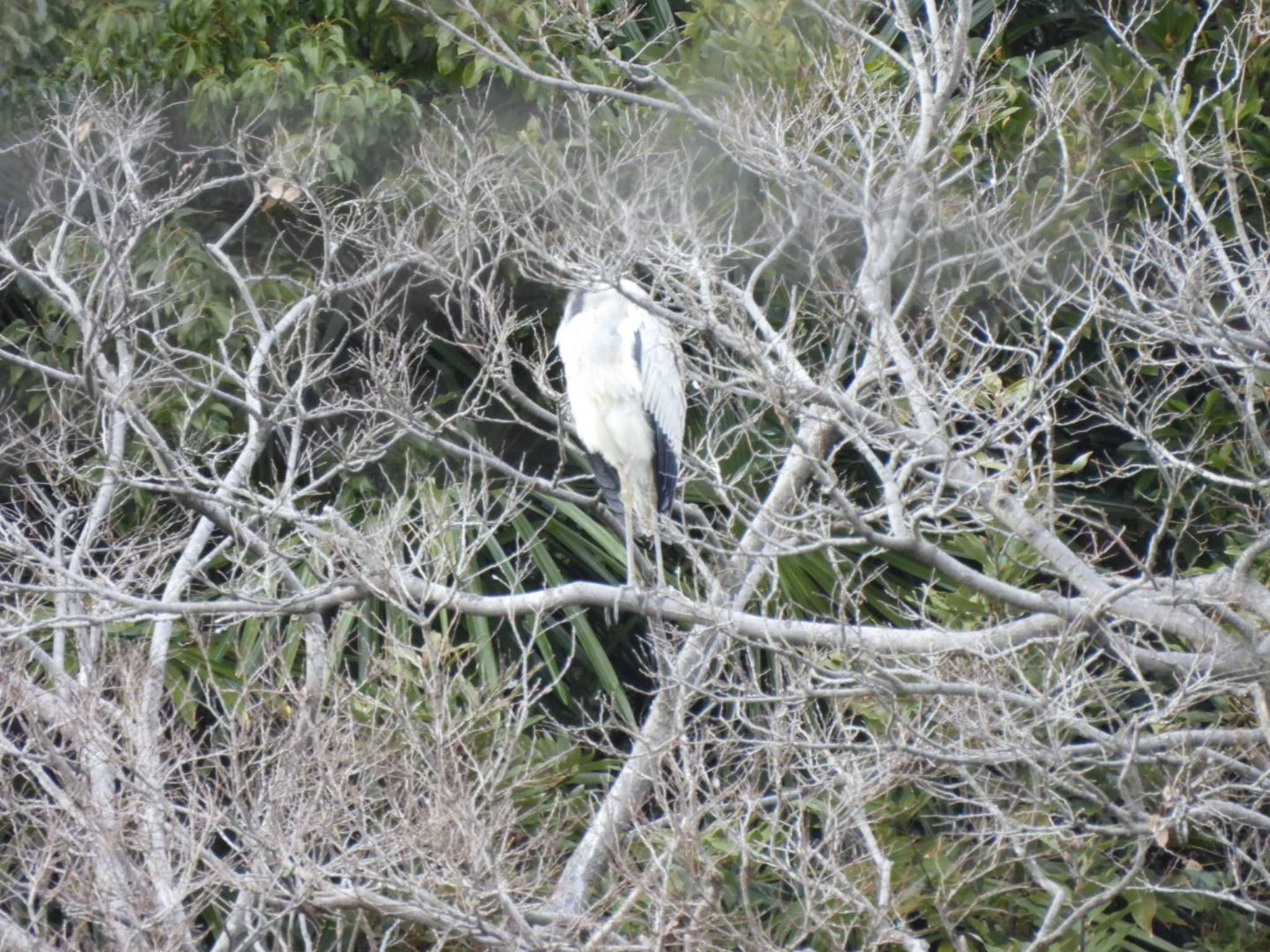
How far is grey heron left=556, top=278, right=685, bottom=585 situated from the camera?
16.0ft

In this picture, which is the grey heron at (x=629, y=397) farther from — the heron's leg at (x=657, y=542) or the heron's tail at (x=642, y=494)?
the heron's leg at (x=657, y=542)

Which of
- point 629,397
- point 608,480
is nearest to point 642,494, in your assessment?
point 608,480

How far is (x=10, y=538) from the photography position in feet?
16.3

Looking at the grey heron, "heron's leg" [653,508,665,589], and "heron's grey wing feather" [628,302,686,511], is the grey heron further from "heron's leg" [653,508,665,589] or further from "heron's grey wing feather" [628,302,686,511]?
"heron's leg" [653,508,665,589]

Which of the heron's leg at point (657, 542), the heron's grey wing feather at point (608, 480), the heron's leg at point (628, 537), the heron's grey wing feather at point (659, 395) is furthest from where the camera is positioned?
the heron's grey wing feather at point (608, 480)

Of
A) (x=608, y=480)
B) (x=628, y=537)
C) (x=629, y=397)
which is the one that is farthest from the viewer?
(x=608, y=480)

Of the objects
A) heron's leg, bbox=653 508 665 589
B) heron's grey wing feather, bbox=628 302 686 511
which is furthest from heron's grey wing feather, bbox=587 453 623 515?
heron's leg, bbox=653 508 665 589

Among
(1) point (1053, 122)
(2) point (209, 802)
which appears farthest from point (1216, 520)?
(2) point (209, 802)

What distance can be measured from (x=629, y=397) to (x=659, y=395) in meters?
0.10

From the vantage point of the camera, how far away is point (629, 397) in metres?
4.88

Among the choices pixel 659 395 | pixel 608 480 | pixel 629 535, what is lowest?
pixel 608 480

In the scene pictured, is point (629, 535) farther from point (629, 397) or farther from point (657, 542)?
point (629, 397)

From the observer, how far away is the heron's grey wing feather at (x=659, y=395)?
4.88 m

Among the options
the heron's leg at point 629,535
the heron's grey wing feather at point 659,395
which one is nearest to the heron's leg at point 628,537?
the heron's leg at point 629,535
